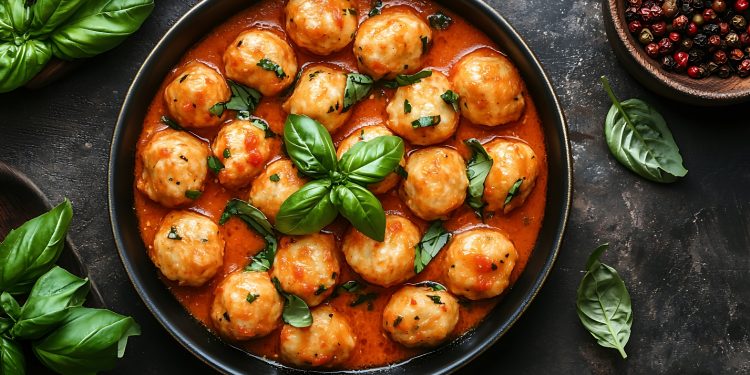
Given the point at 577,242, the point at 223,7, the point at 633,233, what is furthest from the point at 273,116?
the point at 633,233

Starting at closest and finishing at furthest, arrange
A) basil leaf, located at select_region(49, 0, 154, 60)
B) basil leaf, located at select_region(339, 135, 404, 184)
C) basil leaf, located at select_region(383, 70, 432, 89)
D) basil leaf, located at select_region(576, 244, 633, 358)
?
basil leaf, located at select_region(339, 135, 404, 184) < basil leaf, located at select_region(383, 70, 432, 89) < basil leaf, located at select_region(49, 0, 154, 60) < basil leaf, located at select_region(576, 244, 633, 358)

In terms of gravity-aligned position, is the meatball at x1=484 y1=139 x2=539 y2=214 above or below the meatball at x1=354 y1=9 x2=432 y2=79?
below

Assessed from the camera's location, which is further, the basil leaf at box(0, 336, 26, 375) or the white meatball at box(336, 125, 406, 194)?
the white meatball at box(336, 125, 406, 194)

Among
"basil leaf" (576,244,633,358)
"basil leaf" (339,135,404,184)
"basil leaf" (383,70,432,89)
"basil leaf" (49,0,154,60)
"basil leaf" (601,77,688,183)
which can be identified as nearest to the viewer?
"basil leaf" (339,135,404,184)

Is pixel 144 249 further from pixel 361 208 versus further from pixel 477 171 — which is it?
pixel 477 171

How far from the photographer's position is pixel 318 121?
456cm

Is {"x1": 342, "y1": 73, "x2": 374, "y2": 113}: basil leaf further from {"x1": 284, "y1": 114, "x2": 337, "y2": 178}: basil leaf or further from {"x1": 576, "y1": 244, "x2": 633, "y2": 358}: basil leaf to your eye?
{"x1": 576, "y1": 244, "x2": 633, "y2": 358}: basil leaf

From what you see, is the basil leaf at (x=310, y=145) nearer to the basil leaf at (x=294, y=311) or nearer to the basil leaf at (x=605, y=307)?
the basil leaf at (x=294, y=311)

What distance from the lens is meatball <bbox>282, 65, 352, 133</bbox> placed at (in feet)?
14.8

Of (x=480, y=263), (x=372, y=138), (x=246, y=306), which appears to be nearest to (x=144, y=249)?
(x=246, y=306)

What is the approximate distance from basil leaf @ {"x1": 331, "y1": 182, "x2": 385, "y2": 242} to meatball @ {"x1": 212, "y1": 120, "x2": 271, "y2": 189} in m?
0.55

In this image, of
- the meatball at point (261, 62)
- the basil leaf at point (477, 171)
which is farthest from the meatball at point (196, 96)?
the basil leaf at point (477, 171)

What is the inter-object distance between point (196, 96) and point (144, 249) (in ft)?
3.19

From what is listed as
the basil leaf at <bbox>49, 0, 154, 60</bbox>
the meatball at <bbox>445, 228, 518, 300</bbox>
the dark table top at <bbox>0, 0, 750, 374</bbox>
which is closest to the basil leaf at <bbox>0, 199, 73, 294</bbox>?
the dark table top at <bbox>0, 0, 750, 374</bbox>
